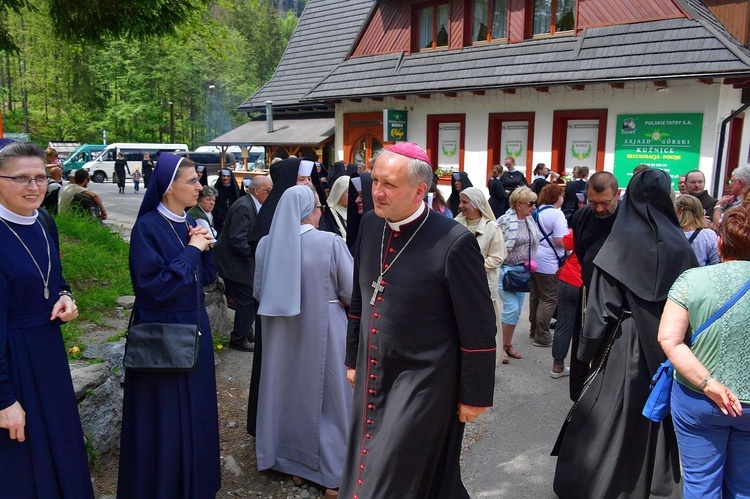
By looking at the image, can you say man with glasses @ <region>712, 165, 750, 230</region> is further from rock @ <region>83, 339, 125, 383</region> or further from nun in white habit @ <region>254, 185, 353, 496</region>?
rock @ <region>83, 339, 125, 383</region>

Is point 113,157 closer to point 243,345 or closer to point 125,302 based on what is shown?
point 125,302

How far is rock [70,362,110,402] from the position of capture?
4.04m

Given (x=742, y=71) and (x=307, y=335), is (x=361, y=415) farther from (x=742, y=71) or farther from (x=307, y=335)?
(x=742, y=71)

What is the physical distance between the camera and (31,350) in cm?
282

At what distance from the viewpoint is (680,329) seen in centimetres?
287

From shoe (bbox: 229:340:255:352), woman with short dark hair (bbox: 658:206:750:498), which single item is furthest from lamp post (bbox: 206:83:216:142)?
woman with short dark hair (bbox: 658:206:750:498)

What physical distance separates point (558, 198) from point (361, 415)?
15.0 feet

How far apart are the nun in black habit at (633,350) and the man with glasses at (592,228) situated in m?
0.69

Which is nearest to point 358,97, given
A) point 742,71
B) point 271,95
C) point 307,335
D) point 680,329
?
point 271,95

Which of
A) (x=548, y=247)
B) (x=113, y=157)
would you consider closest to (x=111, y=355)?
(x=548, y=247)

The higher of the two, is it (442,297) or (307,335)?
(442,297)

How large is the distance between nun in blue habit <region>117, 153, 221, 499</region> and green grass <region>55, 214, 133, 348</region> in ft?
6.83

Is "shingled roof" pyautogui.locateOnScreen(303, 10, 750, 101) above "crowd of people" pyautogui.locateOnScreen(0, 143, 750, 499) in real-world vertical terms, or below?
above

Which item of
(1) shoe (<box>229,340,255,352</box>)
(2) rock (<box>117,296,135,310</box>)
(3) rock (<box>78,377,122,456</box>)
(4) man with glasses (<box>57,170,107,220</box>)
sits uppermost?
(4) man with glasses (<box>57,170,107,220</box>)
